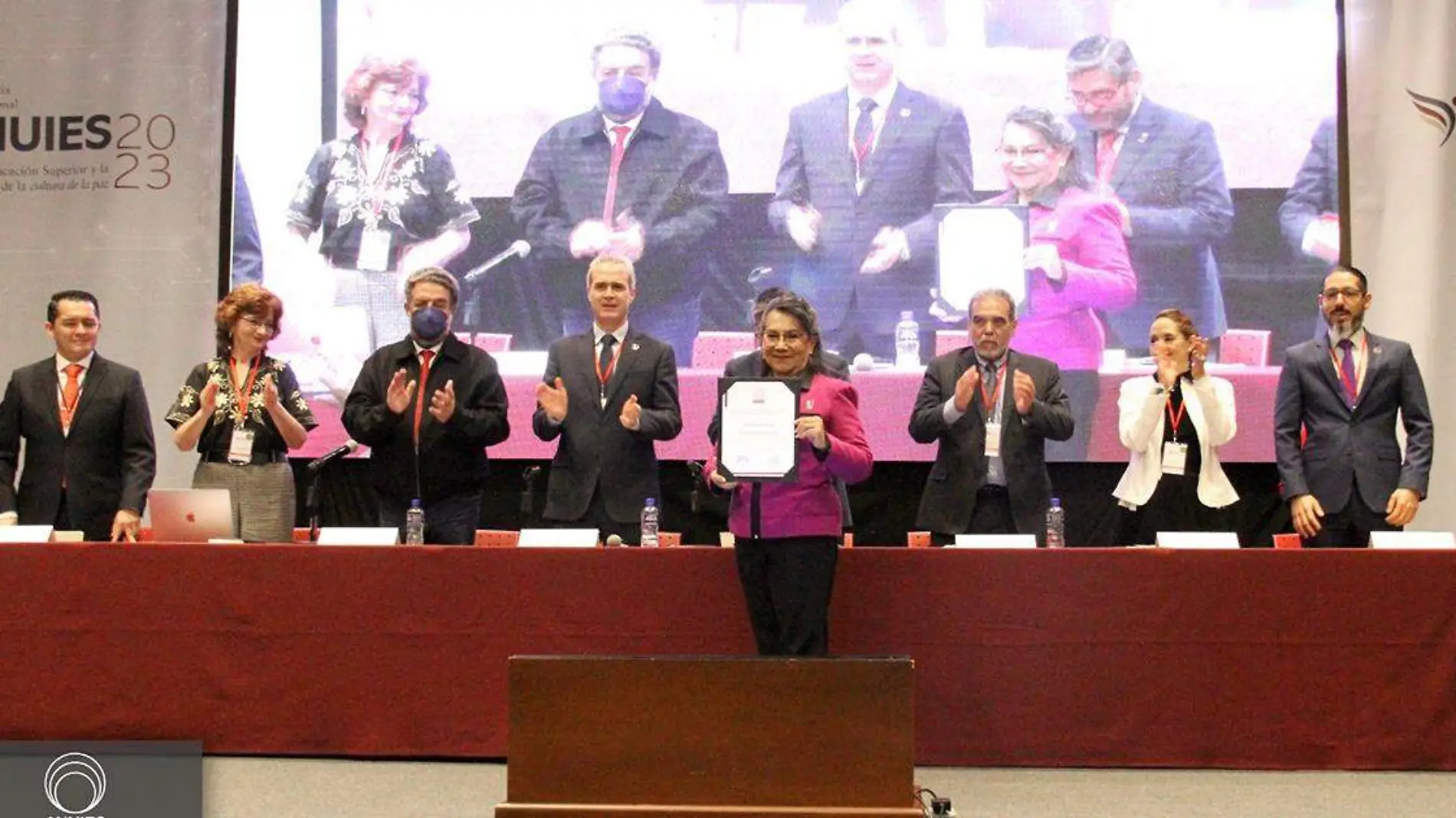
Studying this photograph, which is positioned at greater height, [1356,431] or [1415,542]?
[1356,431]

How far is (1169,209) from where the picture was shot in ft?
20.4

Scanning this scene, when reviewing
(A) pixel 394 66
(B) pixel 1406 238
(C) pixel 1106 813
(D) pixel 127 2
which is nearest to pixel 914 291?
(B) pixel 1406 238

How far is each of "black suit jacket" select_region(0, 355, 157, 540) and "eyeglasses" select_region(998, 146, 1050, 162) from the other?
147 inches

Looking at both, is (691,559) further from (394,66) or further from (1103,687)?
(394,66)

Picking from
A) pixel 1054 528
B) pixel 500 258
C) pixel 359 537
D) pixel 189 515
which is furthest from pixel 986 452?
pixel 500 258

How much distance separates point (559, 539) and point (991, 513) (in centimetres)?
144

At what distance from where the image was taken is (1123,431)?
188 inches

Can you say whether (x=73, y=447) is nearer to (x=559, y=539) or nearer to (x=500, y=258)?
(x=559, y=539)

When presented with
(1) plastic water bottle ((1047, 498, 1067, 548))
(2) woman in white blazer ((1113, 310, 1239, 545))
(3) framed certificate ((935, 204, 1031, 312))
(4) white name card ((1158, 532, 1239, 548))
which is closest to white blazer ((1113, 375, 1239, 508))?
(2) woman in white blazer ((1113, 310, 1239, 545))

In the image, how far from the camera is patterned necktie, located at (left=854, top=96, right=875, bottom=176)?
629 cm

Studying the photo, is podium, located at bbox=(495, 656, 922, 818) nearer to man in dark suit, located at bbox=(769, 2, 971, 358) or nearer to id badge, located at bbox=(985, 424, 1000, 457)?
id badge, located at bbox=(985, 424, 1000, 457)

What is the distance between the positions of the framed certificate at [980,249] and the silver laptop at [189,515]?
329cm

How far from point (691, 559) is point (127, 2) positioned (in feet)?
14.2

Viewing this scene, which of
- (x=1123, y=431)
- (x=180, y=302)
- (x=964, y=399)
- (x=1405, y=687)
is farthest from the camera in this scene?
(x=180, y=302)
